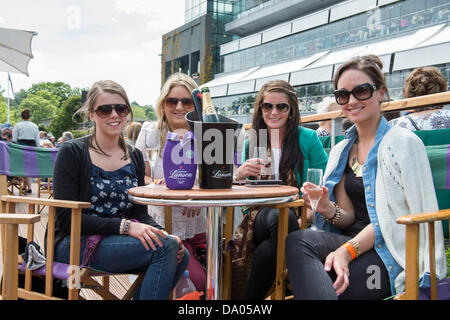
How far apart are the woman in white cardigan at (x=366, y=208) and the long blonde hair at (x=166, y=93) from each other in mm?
930

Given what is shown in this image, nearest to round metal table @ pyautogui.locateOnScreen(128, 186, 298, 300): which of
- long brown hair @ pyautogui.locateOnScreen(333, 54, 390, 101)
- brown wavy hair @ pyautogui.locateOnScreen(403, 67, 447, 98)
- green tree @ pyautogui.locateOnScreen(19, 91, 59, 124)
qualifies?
long brown hair @ pyautogui.locateOnScreen(333, 54, 390, 101)

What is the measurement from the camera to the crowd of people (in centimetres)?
154

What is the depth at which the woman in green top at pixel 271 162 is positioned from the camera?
1.93 m

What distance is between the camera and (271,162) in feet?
6.56

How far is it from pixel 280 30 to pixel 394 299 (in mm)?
22011

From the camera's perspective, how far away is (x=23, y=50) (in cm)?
584

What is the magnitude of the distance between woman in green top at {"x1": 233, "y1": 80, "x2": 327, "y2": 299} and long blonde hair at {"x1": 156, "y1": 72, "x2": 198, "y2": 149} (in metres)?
0.46

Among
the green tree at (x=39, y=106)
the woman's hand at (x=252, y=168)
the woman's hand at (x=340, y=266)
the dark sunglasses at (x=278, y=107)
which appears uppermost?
the green tree at (x=39, y=106)

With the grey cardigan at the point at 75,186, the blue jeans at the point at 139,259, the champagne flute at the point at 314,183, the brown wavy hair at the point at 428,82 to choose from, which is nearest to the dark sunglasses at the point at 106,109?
the grey cardigan at the point at 75,186

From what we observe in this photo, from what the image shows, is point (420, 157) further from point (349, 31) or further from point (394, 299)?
point (349, 31)

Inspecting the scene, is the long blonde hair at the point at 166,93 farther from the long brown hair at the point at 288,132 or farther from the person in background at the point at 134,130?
the person in background at the point at 134,130

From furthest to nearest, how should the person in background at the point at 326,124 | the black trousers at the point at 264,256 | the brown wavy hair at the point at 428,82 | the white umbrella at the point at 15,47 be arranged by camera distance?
the white umbrella at the point at 15,47 < the person in background at the point at 326,124 < the brown wavy hair at the point at 428,82 < the black trousers at the point at 264,256

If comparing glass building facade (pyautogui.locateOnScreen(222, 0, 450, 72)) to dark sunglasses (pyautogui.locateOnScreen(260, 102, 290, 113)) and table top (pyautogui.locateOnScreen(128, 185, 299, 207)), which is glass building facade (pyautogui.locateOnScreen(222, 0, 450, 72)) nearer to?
dark sunglasses (pyautogui.locateOnScreen(260, 102, 290, 113))

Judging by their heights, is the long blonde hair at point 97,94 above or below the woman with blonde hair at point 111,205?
above
